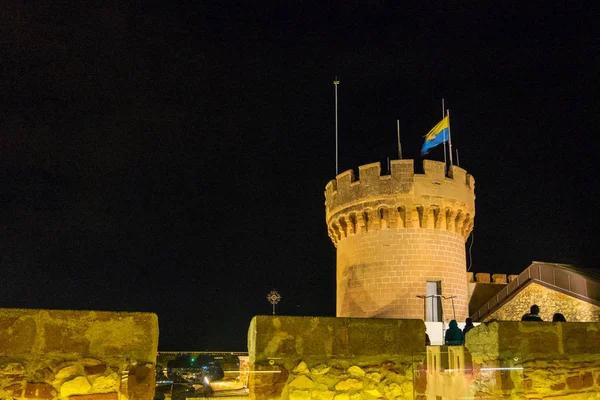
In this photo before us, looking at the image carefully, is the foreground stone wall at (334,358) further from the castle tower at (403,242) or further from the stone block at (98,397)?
the castle tower at (403,242)

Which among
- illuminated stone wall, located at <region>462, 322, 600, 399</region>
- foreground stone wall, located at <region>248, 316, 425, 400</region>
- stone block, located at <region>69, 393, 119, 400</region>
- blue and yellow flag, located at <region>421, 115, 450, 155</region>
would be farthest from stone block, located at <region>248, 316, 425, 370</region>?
blue and yellow flag, located at <region>421, 115, 450, 155</region>

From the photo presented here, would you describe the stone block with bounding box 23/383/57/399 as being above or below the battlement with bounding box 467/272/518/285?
below

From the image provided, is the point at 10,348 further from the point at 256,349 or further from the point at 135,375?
Answer: the point at 256,349

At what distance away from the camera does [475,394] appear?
448 centimetres

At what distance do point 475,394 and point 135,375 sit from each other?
2.70 metres

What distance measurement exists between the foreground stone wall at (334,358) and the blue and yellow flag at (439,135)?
14567 mm

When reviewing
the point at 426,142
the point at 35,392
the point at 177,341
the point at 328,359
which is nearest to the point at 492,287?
the point at 426,142

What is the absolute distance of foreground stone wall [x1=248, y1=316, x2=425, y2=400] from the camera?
380 centimetres

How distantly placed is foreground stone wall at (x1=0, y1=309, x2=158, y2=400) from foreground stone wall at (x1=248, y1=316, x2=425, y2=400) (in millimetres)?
749

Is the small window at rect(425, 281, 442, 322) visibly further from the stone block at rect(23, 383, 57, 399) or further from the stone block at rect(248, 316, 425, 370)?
the stone block at rect(23, 383, 57, 399)

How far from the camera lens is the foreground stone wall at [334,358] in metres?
3.80

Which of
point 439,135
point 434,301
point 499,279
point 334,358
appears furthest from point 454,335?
point 499,279

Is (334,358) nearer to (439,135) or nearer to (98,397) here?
(98,397)

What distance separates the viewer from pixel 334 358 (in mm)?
3982
